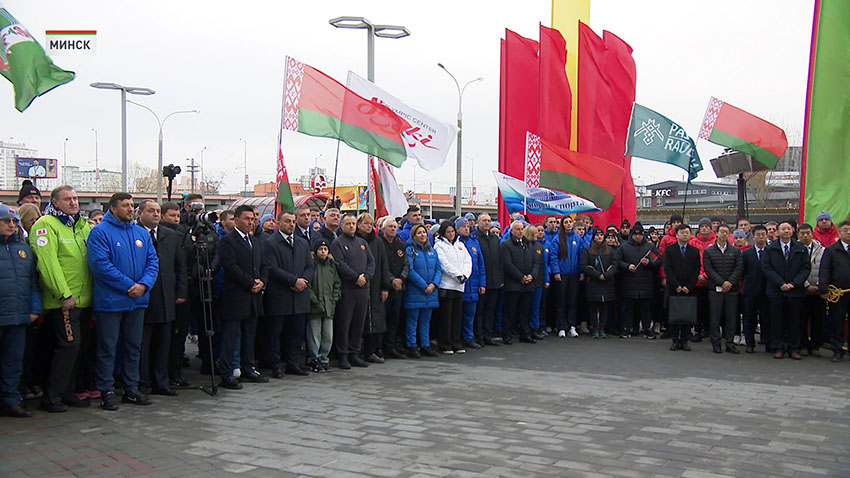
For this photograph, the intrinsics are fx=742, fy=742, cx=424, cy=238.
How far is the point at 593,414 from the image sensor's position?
23.1 feet

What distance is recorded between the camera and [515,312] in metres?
12.6

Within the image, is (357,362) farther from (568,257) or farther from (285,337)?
(568,257)

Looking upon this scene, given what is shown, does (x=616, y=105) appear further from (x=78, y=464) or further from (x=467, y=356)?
(x=78, y=464)

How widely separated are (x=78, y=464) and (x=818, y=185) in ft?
41.1

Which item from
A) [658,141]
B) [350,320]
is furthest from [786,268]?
[350,320]

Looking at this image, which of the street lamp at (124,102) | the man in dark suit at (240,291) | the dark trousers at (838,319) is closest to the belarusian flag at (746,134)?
the dark trousers at (838,319)

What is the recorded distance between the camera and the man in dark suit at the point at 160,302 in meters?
7.83

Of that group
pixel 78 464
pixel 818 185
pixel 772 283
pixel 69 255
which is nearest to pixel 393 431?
pixel 78 464

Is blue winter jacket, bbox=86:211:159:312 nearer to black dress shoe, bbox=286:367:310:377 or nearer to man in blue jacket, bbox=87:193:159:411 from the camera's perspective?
man in blue jacket, bbox=87:193:159:411

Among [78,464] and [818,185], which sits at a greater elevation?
[818,185]

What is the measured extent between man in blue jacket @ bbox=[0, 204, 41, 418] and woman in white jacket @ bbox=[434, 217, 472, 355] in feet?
19.1

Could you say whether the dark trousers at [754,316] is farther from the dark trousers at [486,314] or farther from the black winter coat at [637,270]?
the dark trousers at [486,314]

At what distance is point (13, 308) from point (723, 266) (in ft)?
32.3

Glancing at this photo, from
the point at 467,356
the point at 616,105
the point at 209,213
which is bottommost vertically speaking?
the point at 467,356
